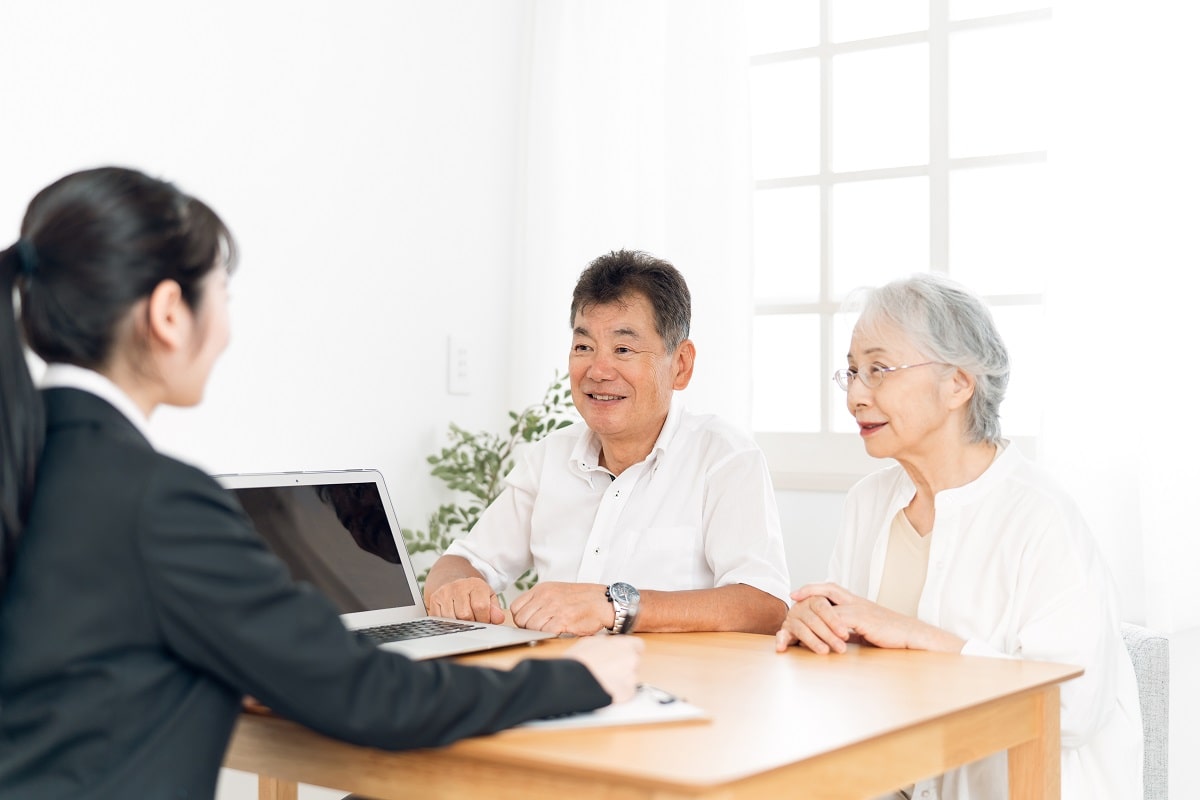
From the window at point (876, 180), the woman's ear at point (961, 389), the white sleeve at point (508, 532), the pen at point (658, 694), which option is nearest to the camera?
the pen at point (658, 694)

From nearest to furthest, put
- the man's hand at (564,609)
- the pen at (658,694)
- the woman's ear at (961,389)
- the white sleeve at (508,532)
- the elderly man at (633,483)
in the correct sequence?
the pen at (658,694) < the man's hand at (564,609) < the woman's ear at (961,389) < the elderly man at (633,483) < the white sleeve at (508,532)

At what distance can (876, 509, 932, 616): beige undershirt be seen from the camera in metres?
1.92

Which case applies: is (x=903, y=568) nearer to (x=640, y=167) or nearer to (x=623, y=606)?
(x=623, y=606)

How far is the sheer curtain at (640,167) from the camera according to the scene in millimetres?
3104

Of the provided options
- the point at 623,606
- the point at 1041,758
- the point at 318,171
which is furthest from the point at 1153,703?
the point at 318,171

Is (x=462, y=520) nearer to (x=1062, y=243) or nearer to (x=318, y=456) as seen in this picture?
(x=318, y=456)

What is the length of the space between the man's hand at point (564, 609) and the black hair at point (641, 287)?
640mm

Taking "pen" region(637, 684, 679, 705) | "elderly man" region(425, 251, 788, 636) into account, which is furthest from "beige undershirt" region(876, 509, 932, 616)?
"pen" region(637, 684, 679, 705)

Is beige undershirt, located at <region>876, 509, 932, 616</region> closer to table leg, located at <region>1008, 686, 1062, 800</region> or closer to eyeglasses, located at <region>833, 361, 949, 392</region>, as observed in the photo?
eyeglasses, located at <region>833, 361, 949, 392</region>

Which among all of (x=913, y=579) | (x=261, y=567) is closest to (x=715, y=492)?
(x=913, y=579)

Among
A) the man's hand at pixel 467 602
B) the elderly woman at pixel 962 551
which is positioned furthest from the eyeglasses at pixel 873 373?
the man's hand at pixel 467 602

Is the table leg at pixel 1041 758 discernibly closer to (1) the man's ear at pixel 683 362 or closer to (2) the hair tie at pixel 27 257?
(1) the man's ear at pixel 683 362

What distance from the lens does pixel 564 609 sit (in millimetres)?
1778

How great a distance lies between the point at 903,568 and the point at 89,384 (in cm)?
131
